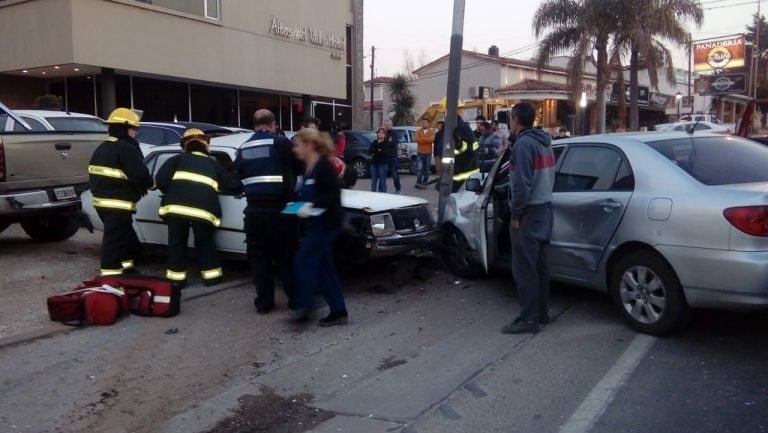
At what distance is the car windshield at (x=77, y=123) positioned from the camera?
11.0 meters

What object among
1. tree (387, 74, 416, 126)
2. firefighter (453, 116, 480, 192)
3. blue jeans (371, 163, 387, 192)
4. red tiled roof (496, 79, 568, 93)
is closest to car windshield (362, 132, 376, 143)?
blue jeans (371, 163, 387, 192)

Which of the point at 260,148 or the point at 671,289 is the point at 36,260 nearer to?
the point at 260,148

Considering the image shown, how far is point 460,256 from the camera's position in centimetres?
767

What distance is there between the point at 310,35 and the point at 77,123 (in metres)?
17.6

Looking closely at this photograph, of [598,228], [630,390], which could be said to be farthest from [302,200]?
[630,390]

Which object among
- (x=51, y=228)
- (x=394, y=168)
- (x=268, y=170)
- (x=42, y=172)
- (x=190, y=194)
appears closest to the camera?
(x=268, y=170)

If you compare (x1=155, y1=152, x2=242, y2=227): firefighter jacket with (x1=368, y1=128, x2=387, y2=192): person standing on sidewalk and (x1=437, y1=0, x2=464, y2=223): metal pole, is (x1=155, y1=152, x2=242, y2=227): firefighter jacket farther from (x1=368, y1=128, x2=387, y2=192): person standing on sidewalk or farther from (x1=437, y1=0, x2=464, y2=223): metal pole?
(x1=368, y1=128, x2=387, y2=192): person standing on sidewalk

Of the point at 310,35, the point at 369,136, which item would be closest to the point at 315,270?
the point at 369,136

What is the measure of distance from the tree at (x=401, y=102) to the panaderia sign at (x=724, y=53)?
78.8ft

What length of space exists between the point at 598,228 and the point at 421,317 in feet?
5.67

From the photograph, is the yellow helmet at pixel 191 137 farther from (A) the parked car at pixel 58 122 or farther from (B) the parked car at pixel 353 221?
(A) the parked car at pixel 58 122

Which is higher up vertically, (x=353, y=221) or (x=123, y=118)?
(x=123, y=118)

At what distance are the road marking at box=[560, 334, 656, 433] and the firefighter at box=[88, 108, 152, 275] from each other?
464 centimetres

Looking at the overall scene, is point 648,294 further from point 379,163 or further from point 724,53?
point 724,53
